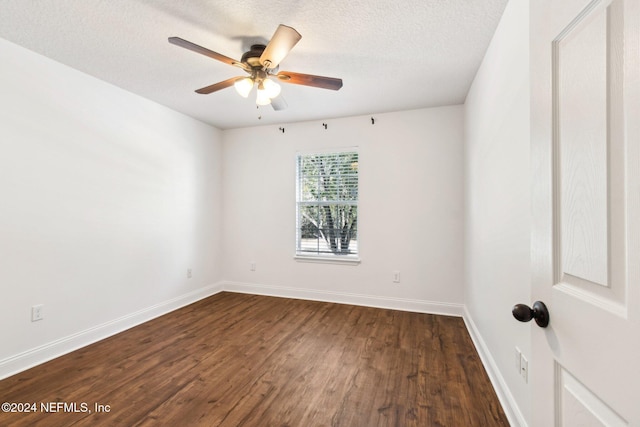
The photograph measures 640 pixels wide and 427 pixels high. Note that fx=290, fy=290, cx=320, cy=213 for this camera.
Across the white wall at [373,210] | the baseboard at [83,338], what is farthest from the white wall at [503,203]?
the baseboard at [83,338]

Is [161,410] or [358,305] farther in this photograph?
[358,305]

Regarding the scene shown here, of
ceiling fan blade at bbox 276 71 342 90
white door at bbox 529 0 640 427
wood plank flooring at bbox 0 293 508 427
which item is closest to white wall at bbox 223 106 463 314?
wood plank flooring at bbox 0 293 508 427

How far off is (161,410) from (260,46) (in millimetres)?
2546

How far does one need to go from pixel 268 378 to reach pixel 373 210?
7.71ft

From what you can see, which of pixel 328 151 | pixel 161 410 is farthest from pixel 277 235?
pixel 161 410

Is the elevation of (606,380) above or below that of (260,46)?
below

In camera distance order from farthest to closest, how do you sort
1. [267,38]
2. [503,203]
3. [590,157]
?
1. [267,38]
2. [503,203]
3. [590,157]

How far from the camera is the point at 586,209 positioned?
2.12ft

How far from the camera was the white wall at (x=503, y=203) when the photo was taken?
154 centimetres

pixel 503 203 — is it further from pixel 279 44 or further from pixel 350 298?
pixel 350 298

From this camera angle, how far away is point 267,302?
3.97 metres

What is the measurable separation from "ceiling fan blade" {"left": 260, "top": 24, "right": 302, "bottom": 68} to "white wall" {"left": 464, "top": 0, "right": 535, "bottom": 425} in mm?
1230

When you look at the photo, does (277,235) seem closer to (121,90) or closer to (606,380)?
(121,90)

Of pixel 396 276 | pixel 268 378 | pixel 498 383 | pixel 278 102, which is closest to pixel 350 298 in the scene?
pixel 396 276
